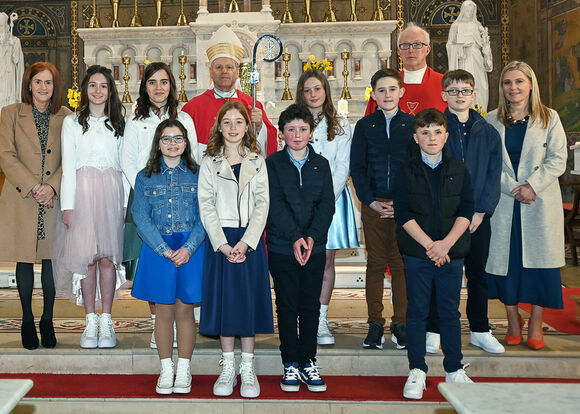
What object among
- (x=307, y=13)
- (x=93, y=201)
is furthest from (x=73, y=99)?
(x=93, y=201)

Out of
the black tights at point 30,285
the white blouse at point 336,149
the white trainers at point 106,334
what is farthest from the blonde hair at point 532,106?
the black tights at point 30,285

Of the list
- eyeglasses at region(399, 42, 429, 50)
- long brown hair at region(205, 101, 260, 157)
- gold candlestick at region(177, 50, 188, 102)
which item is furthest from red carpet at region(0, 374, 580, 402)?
gold candlestick at region(177, 50, 188, 102)

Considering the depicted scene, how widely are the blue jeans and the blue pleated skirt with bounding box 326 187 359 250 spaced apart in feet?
2.22

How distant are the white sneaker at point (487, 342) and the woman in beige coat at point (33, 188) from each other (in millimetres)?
2540

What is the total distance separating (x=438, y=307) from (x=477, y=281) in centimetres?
55

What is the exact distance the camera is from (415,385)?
3.45 m

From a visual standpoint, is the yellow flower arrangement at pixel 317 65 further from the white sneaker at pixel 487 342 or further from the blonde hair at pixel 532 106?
the white sneaker at pixel 487 342

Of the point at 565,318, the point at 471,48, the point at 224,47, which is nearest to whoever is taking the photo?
the point at 224,47

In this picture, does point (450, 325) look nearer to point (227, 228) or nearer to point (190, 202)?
point (227, 228)

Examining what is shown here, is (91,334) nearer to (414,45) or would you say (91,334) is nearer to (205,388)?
(205,388)

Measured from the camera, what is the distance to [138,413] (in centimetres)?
343

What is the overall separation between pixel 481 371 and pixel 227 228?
1.72 meters

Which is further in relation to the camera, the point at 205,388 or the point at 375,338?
the point at 375,338

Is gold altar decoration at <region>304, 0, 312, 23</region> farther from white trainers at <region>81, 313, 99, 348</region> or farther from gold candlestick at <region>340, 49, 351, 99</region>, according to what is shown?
white trainers at <region>81, 313, 99, 348</region>
